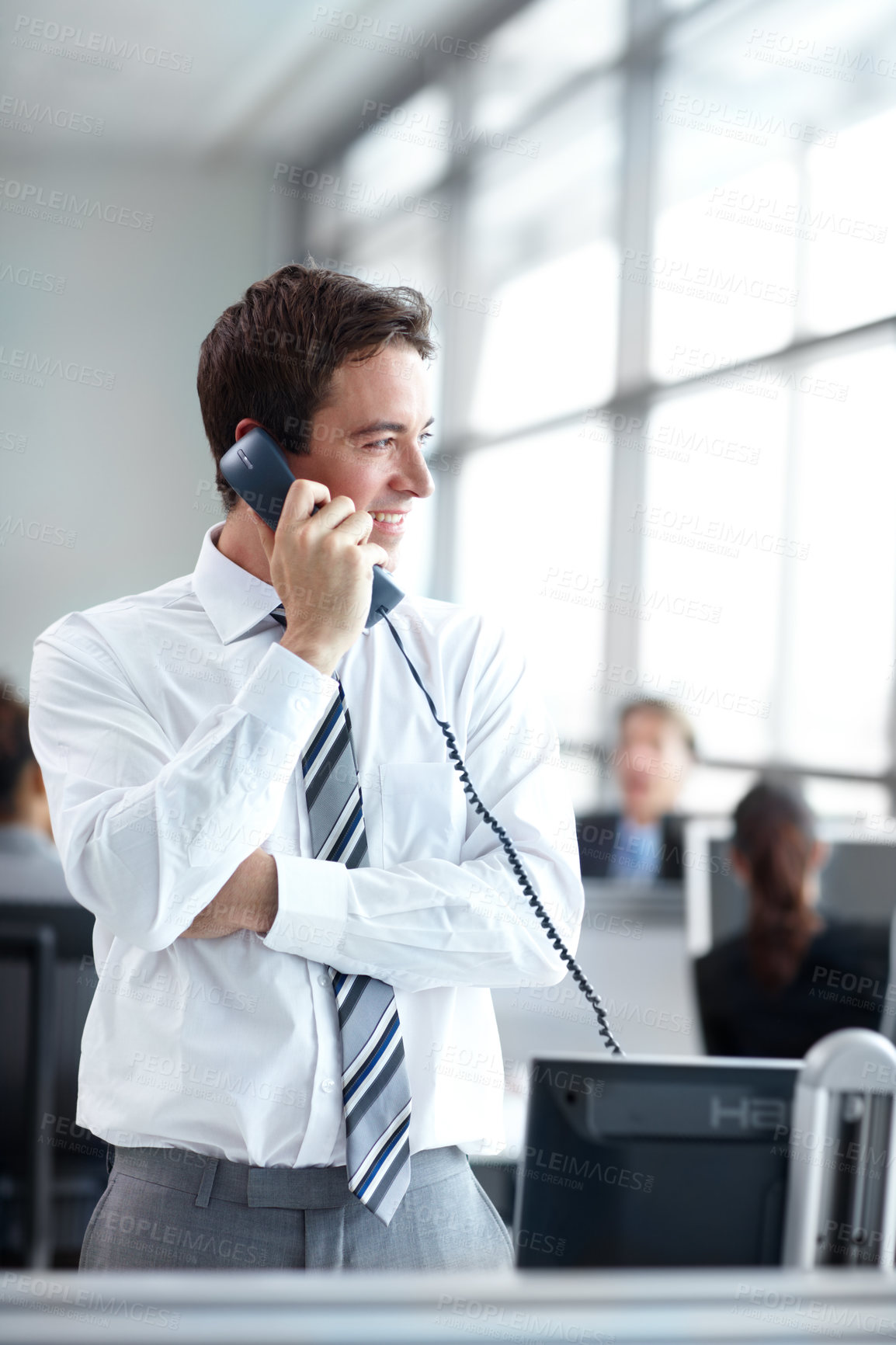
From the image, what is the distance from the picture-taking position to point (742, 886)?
2.60 metres

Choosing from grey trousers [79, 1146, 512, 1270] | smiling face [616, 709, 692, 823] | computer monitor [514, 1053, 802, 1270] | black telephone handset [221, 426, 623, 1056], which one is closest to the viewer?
computer monitor [514, 1053, 802, 1270]

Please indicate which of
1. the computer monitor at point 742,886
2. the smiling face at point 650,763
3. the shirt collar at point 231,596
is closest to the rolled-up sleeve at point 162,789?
the shirt collar at point 231,596

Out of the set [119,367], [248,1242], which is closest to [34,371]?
[119,367]

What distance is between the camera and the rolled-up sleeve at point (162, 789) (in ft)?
3.79

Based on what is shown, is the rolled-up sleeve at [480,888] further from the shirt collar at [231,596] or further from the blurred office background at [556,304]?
the blurred office background at [556,304]

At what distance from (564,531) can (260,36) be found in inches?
94.8

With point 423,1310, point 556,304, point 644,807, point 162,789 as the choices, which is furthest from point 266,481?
point 556,304

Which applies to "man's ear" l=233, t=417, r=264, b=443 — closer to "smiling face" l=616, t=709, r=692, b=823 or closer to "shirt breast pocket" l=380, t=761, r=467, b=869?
"shirt breast pocket" l=380, t=761, r=467, b=869

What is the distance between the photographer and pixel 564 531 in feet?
18.8

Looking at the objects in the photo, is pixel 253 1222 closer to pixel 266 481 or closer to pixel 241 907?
pixel 241 907

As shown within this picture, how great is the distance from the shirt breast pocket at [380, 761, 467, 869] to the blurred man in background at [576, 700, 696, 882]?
2095 mm

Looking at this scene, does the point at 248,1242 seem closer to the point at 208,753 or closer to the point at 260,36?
the point at 208,753

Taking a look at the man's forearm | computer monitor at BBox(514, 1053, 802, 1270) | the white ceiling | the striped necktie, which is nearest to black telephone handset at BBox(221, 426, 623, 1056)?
the striped necktie

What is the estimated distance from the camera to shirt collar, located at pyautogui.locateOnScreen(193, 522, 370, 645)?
1.36 m
